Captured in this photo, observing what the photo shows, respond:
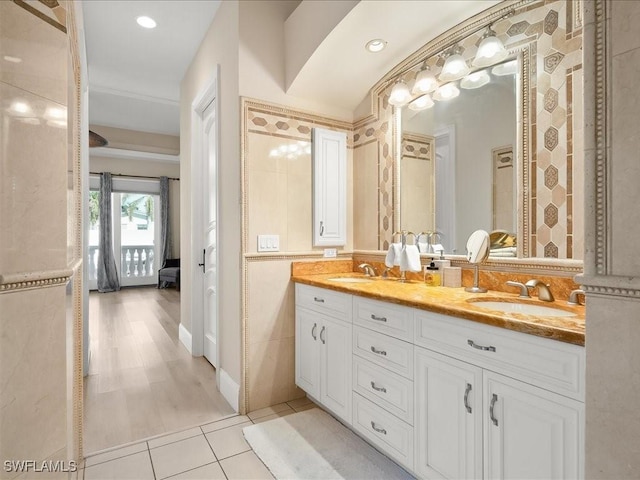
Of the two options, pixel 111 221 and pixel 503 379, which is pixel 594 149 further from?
pixel 111 221

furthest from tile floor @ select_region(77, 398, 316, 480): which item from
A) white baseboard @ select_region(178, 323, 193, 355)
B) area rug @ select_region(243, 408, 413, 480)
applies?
white baseboard @ select_region(178, 323, 193, 355)

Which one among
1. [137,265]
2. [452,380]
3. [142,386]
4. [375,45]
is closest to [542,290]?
[452,380]

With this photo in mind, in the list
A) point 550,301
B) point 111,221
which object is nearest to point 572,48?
point 550,301

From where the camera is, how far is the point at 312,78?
2371mm

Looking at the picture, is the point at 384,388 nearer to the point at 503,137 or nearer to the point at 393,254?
the point at 393,254

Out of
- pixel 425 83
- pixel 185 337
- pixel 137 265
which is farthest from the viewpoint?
pixel 137 265

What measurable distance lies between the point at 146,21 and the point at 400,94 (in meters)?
2.18

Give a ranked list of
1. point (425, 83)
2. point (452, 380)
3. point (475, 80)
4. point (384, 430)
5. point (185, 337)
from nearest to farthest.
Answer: point (452, 380) < point (384, 430) < point (475, 80) < point (425, 83) < point (185, 337)

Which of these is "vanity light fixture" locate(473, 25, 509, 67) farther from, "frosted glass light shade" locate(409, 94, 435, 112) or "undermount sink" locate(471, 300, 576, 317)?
"undermount sink" locate(471, 300, 576, 317)

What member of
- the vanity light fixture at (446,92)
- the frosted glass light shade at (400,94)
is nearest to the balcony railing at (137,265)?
the frosted glass light shade at (400,94)

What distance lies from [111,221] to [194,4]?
5.51 meters

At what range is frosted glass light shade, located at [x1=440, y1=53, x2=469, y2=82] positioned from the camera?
6.61 ft

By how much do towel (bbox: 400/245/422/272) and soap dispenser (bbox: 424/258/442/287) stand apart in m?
0.07

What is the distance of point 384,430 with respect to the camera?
5.57ft
